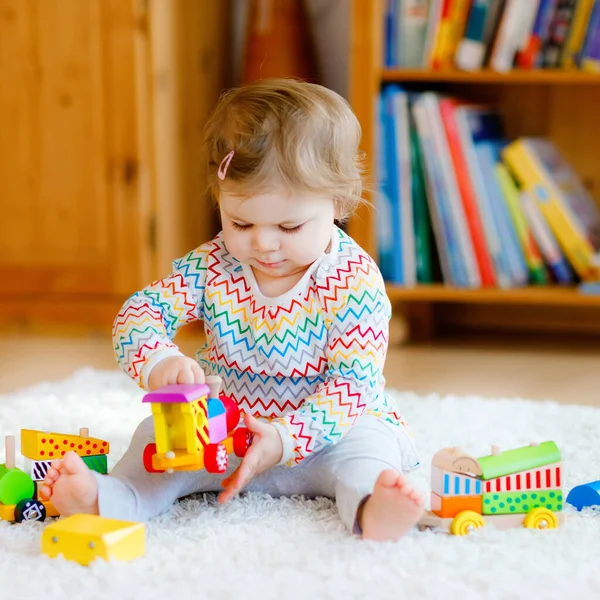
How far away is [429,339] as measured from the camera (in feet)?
6.93

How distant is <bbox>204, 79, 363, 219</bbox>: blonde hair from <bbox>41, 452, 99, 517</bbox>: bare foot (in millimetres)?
303

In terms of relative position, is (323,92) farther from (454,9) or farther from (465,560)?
(454,9)

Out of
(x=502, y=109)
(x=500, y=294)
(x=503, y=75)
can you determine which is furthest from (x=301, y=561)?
(x=502, y=109)

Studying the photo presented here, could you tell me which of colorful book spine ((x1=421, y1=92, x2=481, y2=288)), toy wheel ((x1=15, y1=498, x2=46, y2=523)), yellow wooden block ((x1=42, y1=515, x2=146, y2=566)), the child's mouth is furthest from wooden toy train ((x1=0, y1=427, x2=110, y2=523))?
colorful book spine ((x1=421, y1=92, x2=481, y2=288))

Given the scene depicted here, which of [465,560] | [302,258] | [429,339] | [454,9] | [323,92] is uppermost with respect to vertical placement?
[454,9]

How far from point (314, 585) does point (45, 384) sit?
858 mm

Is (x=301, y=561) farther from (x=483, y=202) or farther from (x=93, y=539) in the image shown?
(x=483, y=202)

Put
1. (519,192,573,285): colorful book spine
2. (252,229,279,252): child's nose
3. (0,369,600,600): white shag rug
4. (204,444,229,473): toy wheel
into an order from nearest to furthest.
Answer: (0,369,600,600): white shag rug → (204,444,229,473): toy wheel → (252,229,279,252): child's nose → (519,192,573,285): colorful book spine

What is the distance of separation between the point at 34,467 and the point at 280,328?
29 centimetres

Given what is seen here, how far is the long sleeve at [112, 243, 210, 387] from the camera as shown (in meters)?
1.02

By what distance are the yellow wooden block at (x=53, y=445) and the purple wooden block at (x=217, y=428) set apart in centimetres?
18

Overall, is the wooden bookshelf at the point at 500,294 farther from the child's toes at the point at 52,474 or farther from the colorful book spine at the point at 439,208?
the child's toes at the point at 52,474

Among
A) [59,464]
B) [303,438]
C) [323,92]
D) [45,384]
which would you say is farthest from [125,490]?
[45,384]

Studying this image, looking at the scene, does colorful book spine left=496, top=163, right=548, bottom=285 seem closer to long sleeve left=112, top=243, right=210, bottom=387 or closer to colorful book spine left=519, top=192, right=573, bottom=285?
colorful book spine left=519, top=192, right=573, bottom=285
